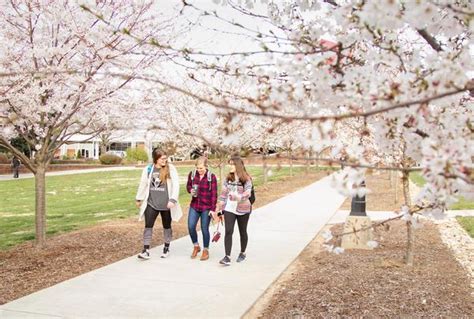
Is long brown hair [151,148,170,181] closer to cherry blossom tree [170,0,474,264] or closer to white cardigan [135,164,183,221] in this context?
white cardigan [135,164,183,221]

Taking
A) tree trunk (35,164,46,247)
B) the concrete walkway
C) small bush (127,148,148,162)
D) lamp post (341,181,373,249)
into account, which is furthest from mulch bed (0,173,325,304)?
small bush (127,148,148,162)

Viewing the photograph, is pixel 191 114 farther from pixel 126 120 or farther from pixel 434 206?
pixel 434 206

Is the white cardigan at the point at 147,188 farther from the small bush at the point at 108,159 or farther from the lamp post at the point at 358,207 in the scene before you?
the small bush at the point at 108,159

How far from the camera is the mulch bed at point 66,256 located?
21.7 ft

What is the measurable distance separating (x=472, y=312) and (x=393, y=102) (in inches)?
158

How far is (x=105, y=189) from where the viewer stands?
25.9 m

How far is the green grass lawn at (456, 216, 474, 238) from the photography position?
37.3ft

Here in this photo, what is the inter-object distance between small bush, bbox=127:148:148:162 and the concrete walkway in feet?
158

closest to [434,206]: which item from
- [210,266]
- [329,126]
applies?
[329,126]

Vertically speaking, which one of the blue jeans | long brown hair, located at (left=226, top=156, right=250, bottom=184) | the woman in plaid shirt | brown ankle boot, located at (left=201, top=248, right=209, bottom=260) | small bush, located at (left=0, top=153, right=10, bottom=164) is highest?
small bush, located at (left=0, top=153, right=10, bottom=164)

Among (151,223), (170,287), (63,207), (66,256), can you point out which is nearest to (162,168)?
(151,223)

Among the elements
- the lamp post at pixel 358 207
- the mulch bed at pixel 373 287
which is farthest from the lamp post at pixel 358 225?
the mulch bed at pixel 373 287

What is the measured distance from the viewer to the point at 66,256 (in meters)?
8.15

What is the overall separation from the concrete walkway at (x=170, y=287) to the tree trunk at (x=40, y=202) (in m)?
1.09
